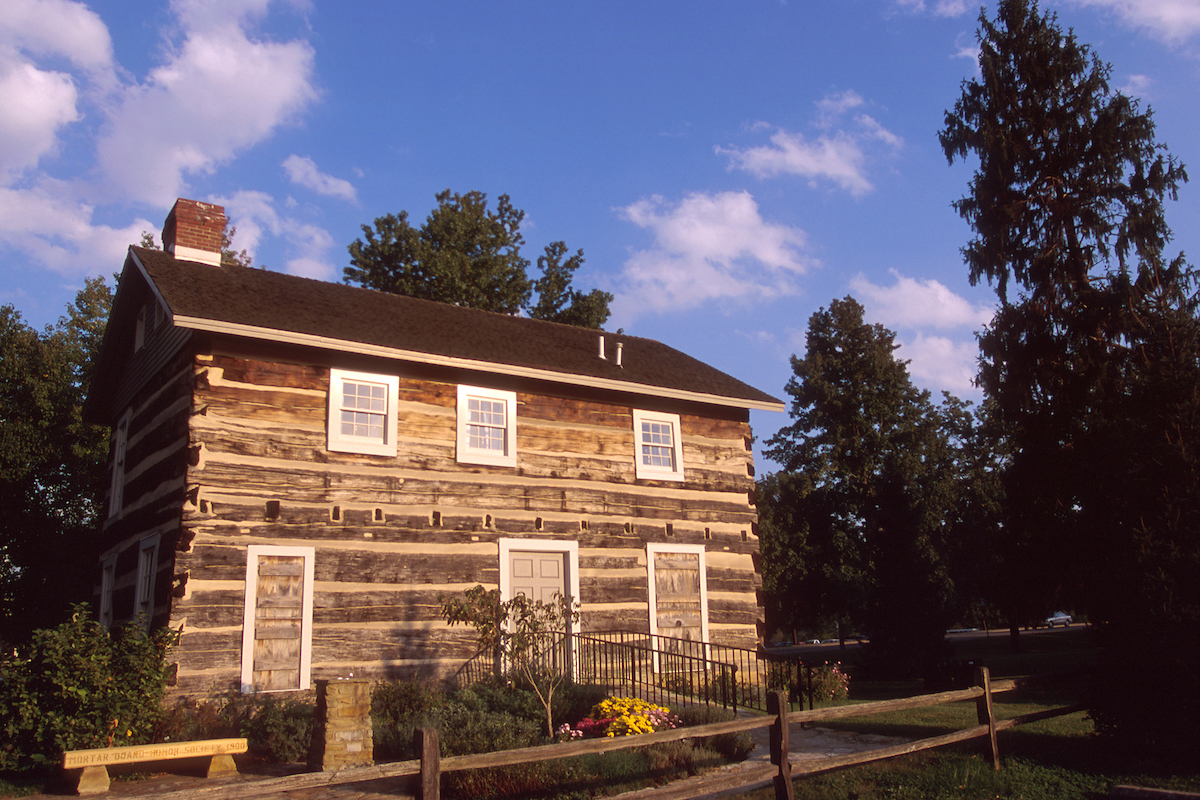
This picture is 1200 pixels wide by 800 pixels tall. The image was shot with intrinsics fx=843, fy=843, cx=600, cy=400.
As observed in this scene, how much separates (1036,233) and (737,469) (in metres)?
11.8

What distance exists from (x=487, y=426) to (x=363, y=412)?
7.98 feet

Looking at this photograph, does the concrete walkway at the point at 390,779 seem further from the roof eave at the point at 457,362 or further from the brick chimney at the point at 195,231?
the brick chimney at the point at 195,231

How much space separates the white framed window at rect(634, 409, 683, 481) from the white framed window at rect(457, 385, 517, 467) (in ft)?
9.60

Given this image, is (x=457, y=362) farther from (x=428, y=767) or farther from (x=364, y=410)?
(x=428, y=767)

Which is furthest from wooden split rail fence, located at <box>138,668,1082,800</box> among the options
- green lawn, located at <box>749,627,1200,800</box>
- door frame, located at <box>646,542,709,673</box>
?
door frame, located at <box>646,542,709,673</box>

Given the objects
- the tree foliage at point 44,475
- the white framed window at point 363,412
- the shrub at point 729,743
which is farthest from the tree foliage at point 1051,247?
the tree foliage at point 44,475

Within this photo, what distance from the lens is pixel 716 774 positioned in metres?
9.30

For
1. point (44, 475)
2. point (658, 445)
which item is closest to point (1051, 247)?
point (658, 445)

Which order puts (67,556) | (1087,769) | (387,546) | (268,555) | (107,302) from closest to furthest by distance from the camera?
1. (1087,769)
2. (268,555)
3. (387,546)
4. (67,556)
5. (107,302)

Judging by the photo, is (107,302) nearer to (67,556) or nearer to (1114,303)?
(67,556)

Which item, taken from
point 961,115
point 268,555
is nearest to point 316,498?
point 268,555

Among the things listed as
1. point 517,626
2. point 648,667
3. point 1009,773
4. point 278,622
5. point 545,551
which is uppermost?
point 545,551

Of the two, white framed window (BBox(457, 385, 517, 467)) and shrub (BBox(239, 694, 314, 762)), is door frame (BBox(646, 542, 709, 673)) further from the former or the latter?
shrub (BBox(239, 694, 314, 762))

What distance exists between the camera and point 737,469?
63.1ft
